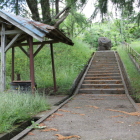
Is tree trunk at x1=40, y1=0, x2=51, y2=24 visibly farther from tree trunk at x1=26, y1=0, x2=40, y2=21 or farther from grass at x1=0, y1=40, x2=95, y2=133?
grass at x1=0, y1=40, x2=95, y2=133

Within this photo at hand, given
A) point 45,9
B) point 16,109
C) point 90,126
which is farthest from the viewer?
point 45,9

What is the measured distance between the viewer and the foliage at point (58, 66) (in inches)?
418

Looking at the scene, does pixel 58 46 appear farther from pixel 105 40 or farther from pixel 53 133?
pixel 53 133

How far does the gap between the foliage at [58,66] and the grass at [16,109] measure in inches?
146

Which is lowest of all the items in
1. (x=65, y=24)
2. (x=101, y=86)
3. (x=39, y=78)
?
(x=101, y=86)

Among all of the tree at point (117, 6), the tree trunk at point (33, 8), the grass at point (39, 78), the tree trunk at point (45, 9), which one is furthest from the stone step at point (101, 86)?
the tree trunk at point (33, 8)

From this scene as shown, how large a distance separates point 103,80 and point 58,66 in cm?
378

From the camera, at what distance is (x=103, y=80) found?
11250mm

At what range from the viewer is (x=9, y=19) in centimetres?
678

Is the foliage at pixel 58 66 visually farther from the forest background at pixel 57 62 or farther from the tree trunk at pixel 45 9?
the tree trunk at pixel 45 9

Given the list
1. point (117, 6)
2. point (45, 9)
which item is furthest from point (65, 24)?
point (117, 6)

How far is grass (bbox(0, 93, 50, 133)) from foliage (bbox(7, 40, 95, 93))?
372 centimetres

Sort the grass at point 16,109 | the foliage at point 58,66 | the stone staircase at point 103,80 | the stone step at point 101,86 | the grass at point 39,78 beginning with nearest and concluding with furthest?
the grass at point 16,109 < the grass at point 39,78 < the stone staircase at point 103,80 < the stone step at point 101,86 < the foliage at point 58,66

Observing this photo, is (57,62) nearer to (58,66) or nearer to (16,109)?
(58,66)
